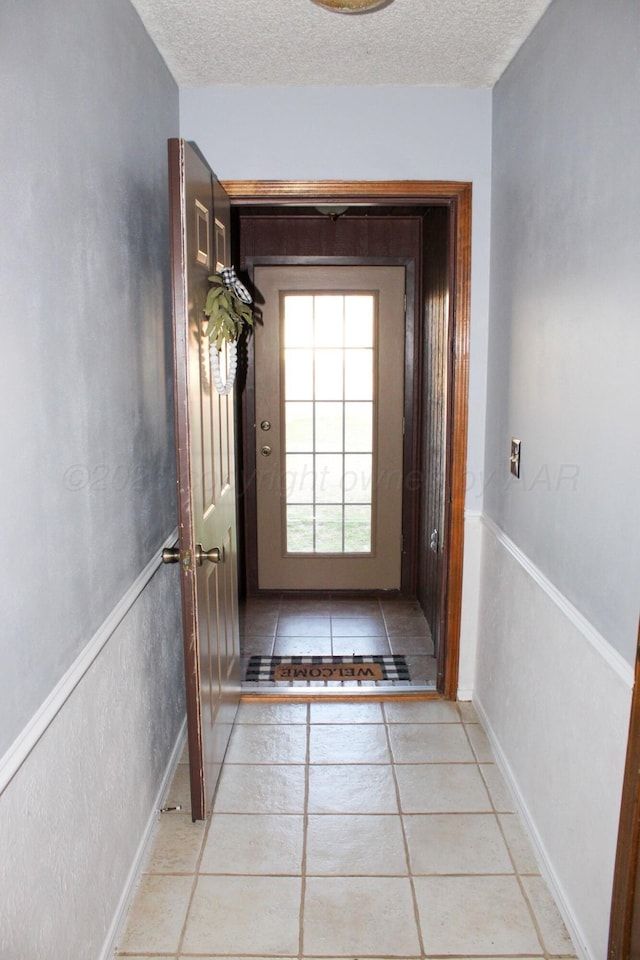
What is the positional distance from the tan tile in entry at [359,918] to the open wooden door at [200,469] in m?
0.49

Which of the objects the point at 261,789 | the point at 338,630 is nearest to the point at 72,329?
the point at 261,789

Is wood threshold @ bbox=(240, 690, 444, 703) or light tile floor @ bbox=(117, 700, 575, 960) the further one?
wood threshold @ bbox=(240, 690, 444, 703)

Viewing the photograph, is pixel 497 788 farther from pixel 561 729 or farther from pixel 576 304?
pixel 576 304

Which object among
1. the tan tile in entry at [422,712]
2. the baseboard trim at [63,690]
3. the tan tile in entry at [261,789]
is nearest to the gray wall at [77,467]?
the baseboard trim at [63,690]

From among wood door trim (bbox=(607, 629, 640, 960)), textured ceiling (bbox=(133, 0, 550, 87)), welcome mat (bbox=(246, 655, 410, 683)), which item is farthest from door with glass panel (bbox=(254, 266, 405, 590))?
wood door trim (bbox=(607, 629, 640, 960))

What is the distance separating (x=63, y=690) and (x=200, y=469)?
34.9 inches

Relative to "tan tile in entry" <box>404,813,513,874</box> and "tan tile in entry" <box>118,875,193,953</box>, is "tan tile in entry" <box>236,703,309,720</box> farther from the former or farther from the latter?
"tan tile in entry" <box>118,875,193,953</box>

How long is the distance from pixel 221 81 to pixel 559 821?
268 centimetres

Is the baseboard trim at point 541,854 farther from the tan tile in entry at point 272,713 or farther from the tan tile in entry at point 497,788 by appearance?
the tan tile in entry at point 272,713

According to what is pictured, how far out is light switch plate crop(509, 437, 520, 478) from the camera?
92.9 inches

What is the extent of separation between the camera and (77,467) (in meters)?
1.58

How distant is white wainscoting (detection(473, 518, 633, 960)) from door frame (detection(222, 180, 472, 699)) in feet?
0.96

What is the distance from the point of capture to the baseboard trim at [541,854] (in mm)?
1762

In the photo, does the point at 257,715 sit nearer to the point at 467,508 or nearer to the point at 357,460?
the point at 467,508
